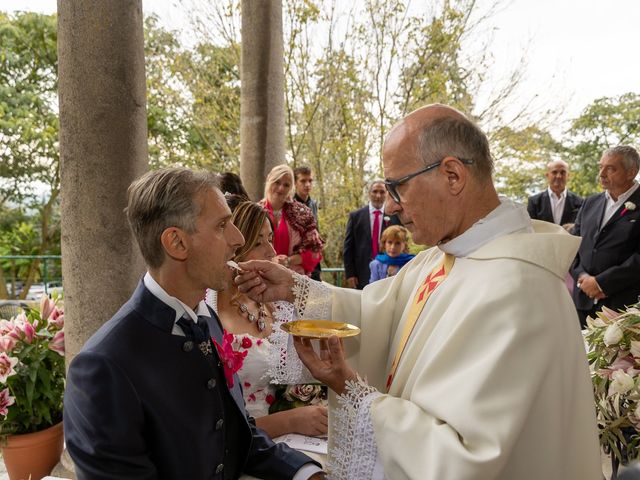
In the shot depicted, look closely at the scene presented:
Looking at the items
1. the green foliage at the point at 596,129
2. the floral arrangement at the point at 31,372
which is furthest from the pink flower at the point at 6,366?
the green foliage at the point at 596,129

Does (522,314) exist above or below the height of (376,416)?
above

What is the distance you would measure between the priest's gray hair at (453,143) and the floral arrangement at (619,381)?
101 cm

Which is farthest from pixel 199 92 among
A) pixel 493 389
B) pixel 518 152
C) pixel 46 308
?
pixel 493 389

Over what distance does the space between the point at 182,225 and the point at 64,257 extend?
147 cm

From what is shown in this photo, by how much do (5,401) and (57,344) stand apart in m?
0.40

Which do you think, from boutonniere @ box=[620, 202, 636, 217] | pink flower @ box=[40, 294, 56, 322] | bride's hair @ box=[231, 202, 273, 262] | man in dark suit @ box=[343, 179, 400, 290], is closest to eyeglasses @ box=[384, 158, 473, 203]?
bride's hair @ box=[231, 202, 273, 262]

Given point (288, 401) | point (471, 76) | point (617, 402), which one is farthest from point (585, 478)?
point (471, 76)

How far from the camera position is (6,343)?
2.85 m

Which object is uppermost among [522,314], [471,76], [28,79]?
[28,79]

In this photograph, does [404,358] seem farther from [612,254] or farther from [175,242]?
[612,254]

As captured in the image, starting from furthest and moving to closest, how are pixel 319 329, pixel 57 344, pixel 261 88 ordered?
pixel 261 88, pixel 57 344, pixel 319 329

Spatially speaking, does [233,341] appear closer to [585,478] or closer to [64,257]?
[64,257]

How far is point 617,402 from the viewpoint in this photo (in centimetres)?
210

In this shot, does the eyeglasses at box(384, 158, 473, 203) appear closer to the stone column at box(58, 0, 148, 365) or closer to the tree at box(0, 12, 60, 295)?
the stone column at box(58, 0, 148, 365)
